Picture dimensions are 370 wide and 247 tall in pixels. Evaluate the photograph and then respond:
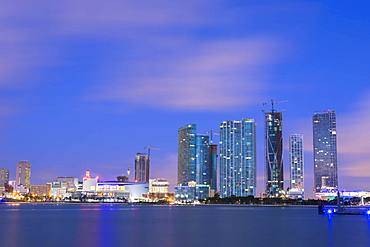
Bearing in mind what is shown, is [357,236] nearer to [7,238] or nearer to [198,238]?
[198,238]

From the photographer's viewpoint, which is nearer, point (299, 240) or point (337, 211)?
point (299, 240)

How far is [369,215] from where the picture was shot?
12650 centimetres

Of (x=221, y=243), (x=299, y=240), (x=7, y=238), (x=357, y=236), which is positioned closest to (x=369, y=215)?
(x=357, y=236)

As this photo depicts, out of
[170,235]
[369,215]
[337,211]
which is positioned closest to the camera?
[170,235]

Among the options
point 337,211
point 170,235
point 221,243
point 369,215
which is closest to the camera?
point 221,243

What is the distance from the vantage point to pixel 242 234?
63625 millimetres

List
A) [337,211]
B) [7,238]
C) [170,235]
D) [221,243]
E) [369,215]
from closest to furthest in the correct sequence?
[221,243]
[7,238]
[170,235]
[369,215]
[337,211]

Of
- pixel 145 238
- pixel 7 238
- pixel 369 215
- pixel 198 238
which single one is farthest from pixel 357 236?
pixel 369 215

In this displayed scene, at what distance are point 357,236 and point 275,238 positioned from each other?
1074cm

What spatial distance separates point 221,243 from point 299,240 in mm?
9732

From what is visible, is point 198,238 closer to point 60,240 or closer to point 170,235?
point 170,235

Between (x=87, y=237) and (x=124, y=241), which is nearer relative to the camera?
(x=124, y=241)

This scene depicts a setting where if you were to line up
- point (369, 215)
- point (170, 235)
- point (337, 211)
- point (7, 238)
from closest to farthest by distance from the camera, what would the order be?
point (7, 238) < point (170, 235) < point (369, 215) < point (337, 211)

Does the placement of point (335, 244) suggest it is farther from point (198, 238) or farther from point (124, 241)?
point (124, 241)
